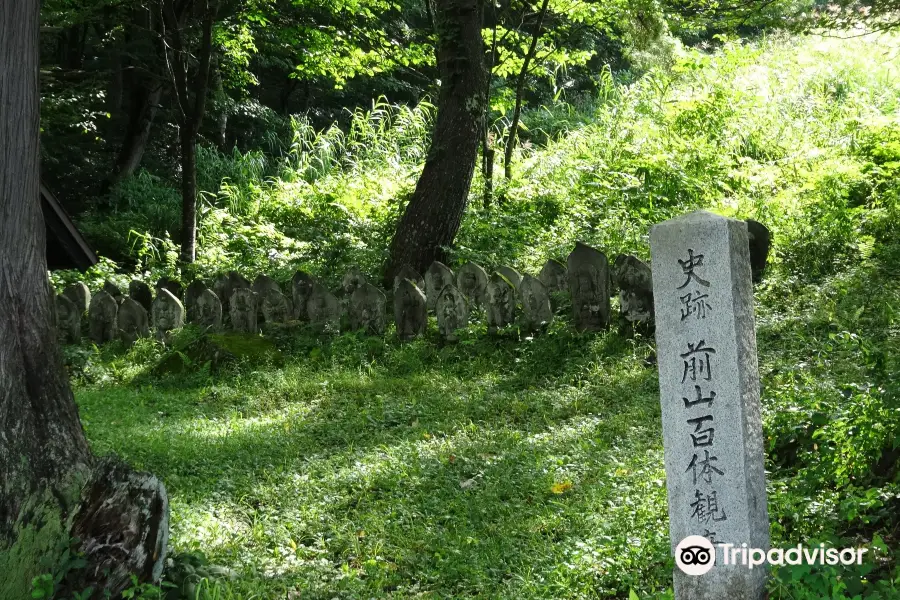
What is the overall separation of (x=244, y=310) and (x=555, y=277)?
3.51 m

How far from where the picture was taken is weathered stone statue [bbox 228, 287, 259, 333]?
909 centimetres

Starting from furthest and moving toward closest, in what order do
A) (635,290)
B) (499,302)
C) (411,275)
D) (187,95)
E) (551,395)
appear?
(187,95)
(411,275)
(499,302)
(635,290)
(551,395)

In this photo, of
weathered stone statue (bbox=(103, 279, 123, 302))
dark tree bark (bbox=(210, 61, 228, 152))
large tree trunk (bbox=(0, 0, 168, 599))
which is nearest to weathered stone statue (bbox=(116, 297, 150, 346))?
weathered stone statue (bbox=(103, 279, 123, 302))

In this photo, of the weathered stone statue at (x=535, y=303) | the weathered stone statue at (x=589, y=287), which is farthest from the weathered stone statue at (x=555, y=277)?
the weathered stone statue at (x=589, y=287)

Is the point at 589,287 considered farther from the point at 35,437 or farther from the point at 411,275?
the point at 35,437

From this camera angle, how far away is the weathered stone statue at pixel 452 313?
8.07 m

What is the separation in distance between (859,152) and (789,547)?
26.2ft

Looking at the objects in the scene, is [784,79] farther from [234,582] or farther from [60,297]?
[234,582]

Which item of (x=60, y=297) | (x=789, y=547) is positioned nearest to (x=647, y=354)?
(x=789, y=547)

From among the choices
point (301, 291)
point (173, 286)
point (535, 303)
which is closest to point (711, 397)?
point (535, 303)

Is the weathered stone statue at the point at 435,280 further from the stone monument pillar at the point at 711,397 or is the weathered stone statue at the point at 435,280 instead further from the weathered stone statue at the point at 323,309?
the stone monument pillar at the point at 711,397

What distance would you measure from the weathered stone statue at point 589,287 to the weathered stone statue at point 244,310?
3.65 metres

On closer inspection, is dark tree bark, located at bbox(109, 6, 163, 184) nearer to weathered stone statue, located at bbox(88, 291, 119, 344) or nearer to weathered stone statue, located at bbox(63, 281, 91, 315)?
weathered stone statue, located at bbox(63, 281, 91, 315)

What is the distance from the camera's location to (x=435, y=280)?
8.52 m
